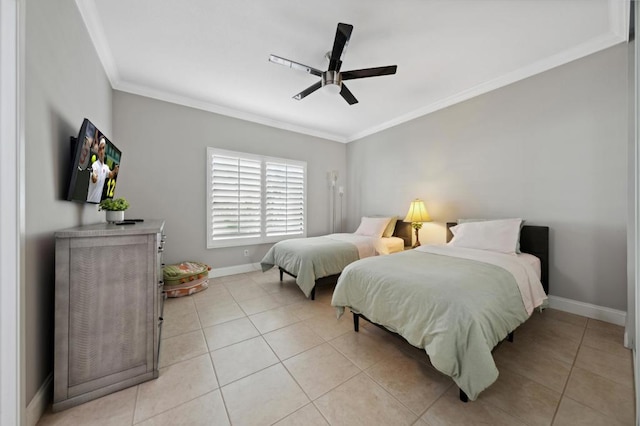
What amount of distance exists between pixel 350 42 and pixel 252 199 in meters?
2.78

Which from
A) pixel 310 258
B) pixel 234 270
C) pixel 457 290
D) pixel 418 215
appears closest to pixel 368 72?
pixel 457 290

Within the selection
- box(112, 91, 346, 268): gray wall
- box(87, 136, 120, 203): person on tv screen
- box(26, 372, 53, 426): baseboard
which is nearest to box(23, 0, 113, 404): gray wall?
box(26, 372, 53, 426): baseboard

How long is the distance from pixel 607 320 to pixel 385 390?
2599 millimetres

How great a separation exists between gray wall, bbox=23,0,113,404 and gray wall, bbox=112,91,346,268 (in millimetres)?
1398

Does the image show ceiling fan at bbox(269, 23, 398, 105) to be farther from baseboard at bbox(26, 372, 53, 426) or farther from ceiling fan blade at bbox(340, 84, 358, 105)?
baseboard at bbox(26, 372, 53, 426)

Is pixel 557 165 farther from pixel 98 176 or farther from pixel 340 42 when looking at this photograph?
pixel 98 176

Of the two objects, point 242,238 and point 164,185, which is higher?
point 164,185

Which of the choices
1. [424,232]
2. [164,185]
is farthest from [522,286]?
[164,185]

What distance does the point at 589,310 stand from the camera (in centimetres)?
237

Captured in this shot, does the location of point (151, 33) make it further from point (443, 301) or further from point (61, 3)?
point (443, 301)

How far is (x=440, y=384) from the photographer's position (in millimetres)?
1523

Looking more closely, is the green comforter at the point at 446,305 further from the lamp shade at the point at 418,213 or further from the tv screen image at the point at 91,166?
the tv screen image at the point at 91,166

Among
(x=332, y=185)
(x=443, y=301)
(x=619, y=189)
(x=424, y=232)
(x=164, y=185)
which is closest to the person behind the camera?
(x=443, y=301)

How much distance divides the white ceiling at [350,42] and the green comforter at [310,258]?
2.25 meters
